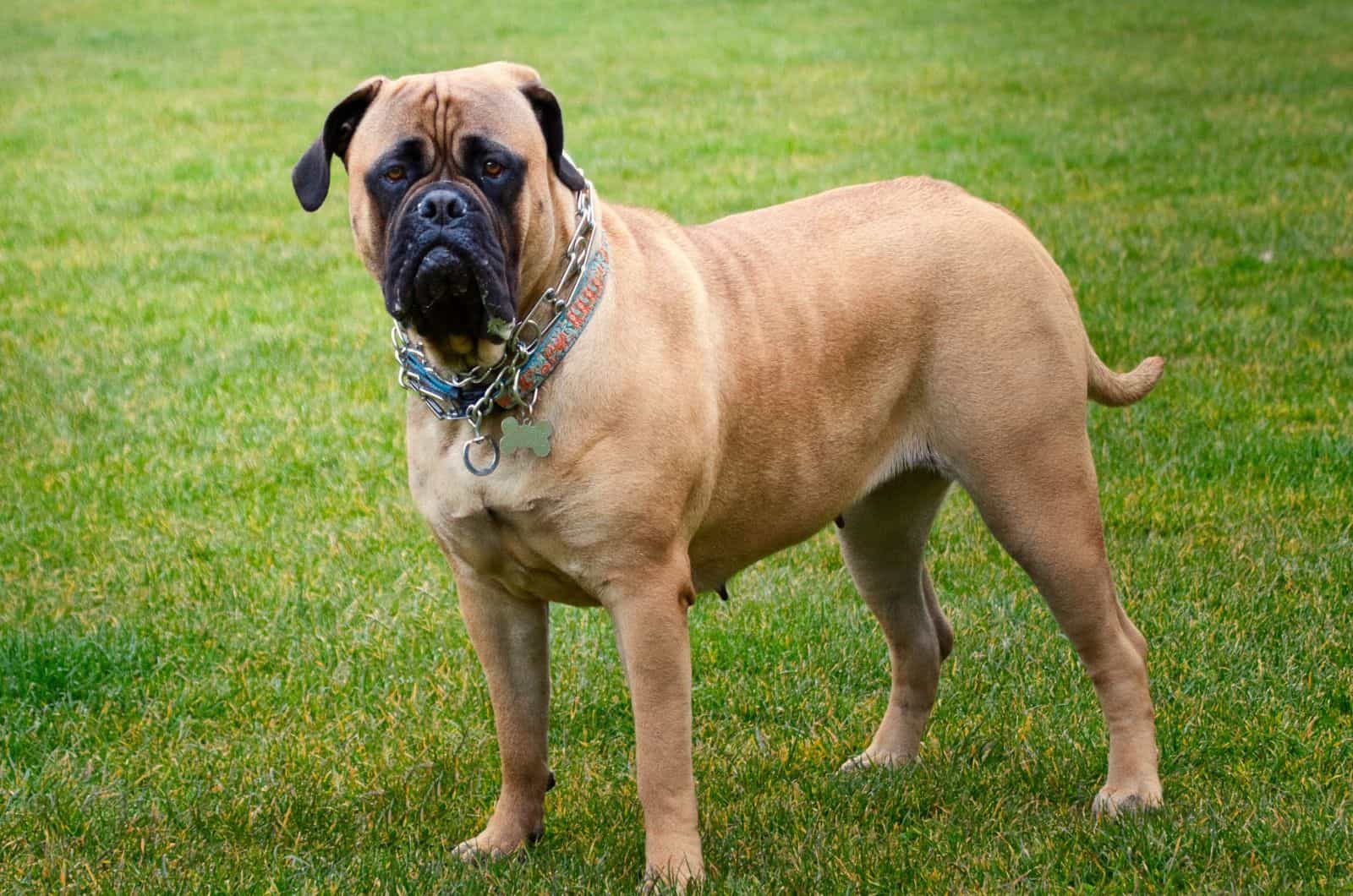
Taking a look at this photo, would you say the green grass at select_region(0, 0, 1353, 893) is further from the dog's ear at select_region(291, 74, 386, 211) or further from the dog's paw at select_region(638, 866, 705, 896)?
the dog's ear at select_region(291, 74, 386, 211)

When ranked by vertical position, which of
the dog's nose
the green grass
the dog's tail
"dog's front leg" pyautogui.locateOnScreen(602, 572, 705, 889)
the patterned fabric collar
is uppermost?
the dog's nose

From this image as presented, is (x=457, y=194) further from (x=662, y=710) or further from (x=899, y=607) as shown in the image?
(x=899, y=607)

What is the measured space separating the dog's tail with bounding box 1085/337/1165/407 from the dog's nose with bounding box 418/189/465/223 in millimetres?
1752

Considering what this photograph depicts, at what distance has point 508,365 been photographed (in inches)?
121

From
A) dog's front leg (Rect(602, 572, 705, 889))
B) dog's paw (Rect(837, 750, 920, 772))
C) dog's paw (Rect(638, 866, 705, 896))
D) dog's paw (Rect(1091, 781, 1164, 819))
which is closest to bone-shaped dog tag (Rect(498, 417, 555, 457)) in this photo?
dog's front leg (Rect(602, 572, 705, 889))

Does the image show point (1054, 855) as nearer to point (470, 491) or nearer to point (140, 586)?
point (470, 491)

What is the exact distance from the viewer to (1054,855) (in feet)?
11.3

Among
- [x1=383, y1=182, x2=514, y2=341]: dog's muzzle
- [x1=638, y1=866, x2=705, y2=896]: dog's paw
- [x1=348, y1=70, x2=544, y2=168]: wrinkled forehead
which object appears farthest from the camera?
[x1=638, y1=866, x2=705, y2=896]: dog's paw

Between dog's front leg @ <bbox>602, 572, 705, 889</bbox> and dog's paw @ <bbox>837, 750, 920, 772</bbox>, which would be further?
dog's paw @ <bbox>837, 750, 920, 772</bbox>

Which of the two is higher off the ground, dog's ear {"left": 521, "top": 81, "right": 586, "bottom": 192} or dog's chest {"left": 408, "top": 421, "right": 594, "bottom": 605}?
dog's ear {"left": 521, "top": 81, "right": 586, "bottom": 192}

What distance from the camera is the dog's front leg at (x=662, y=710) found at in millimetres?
3125

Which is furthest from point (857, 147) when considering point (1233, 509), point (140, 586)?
point (140, 586)

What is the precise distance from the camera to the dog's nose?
288 cm

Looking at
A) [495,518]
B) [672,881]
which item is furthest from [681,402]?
[672,881]
